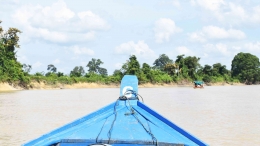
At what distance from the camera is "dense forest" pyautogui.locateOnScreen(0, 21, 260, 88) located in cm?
4052

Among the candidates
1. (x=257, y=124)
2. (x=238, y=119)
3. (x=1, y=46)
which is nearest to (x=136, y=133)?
(x=257, y=124)

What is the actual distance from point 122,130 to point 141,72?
166 ft

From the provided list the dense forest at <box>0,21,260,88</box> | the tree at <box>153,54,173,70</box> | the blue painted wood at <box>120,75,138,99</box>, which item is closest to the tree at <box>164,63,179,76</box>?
the dense forest at <box>0,21,260,88</box>

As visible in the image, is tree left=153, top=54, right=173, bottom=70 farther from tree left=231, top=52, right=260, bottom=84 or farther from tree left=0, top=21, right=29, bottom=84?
tree left=0, top=21, right=29, bottom=84

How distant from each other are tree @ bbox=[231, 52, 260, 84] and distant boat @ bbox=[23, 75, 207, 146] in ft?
231

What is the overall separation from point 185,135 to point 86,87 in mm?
49572

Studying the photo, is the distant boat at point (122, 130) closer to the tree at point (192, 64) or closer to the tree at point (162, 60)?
the tree at point (192, 64)

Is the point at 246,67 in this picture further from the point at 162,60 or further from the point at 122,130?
the point at 122,130

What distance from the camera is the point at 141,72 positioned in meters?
54.1

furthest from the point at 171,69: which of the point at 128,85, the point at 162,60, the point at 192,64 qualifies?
the point at 128,85

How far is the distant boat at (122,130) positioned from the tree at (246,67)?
231 ft

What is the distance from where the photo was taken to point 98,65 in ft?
215

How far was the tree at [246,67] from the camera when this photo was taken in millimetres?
72219

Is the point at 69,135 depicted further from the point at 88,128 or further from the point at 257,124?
the point at 257,124
